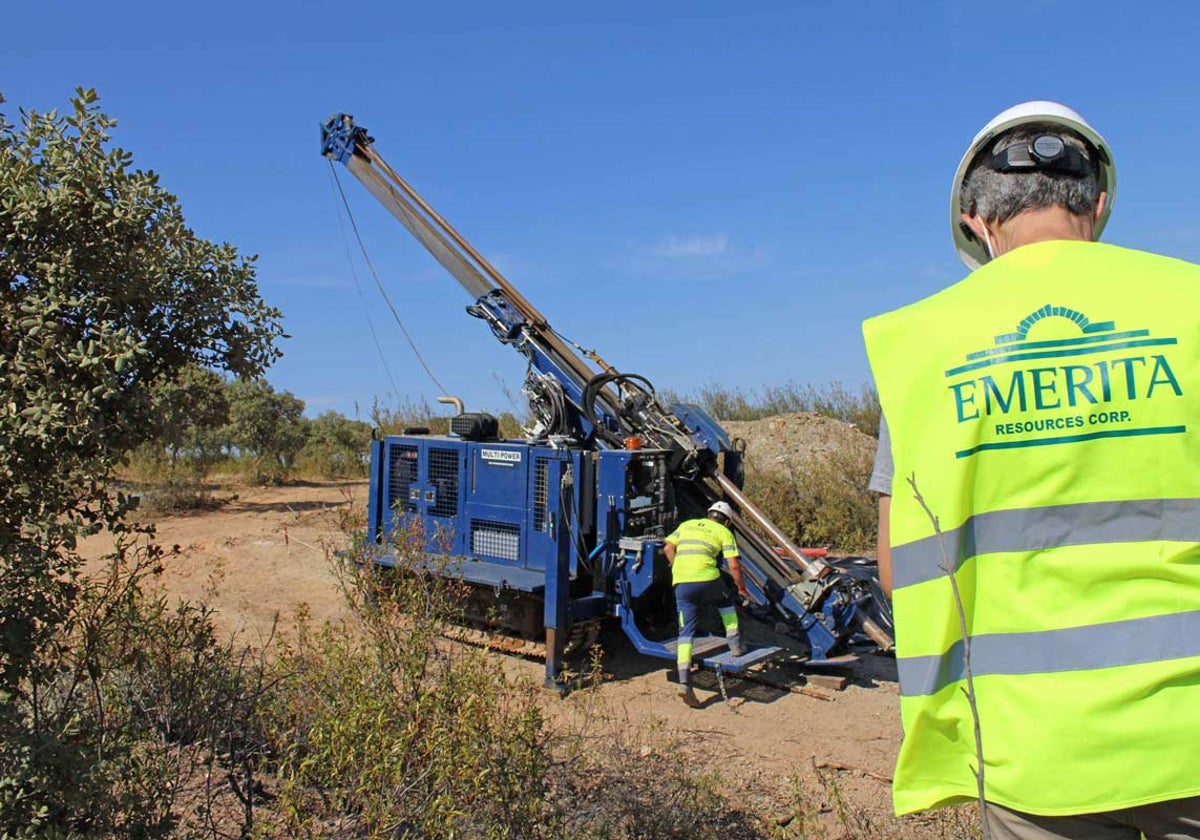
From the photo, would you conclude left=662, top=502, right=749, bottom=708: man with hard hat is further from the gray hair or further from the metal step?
the gray hair

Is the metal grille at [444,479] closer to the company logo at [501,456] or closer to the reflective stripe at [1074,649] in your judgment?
the company logo at [501,456]

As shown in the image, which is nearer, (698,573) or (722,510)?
(698,573)

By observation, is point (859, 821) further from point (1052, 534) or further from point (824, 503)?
point (824, 503)

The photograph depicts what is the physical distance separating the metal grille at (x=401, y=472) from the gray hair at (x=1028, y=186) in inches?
321

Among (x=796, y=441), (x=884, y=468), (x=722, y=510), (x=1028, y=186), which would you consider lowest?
(x=722, y=510)

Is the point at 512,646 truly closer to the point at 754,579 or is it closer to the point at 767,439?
the point at 754,579

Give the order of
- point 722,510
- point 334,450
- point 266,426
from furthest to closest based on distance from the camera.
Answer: point 334,450
point 266,426
point 722,510

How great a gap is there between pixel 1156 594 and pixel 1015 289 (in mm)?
570

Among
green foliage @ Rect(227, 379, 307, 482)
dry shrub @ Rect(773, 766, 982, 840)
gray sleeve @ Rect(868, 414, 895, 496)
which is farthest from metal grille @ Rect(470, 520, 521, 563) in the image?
green foliage @ Rect(227, 379, 307, 482)

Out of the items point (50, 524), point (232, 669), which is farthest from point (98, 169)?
point (232, 669)

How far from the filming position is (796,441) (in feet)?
54.6

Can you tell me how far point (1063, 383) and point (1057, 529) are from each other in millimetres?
254

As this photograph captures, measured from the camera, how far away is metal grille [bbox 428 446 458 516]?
9156 mm

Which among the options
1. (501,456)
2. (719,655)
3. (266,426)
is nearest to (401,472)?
(501,456)
